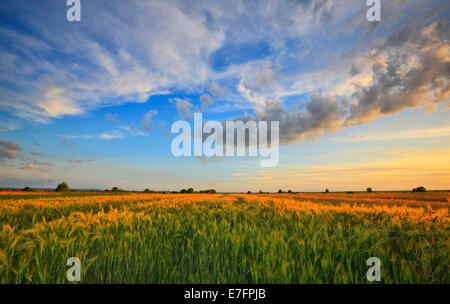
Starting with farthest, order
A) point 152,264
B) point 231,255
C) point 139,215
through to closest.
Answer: point 139,215
point 231,255
point 152,264

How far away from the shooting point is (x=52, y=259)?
283 centimetres

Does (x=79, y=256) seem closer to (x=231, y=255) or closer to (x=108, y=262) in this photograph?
(x=108, y=262)

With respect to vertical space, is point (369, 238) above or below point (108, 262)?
above

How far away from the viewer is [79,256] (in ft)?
9.45

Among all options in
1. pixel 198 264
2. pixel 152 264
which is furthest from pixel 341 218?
pixel 152 264
